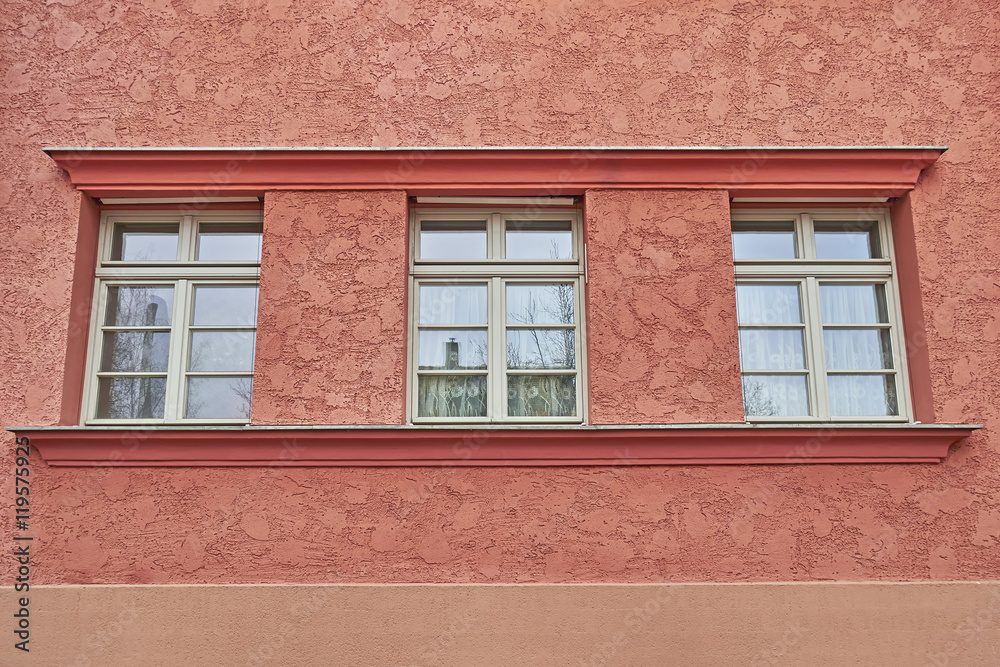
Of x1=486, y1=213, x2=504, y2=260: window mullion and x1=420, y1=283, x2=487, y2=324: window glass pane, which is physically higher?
x1=486, y1=213, x2=504, y2=260: window mullion

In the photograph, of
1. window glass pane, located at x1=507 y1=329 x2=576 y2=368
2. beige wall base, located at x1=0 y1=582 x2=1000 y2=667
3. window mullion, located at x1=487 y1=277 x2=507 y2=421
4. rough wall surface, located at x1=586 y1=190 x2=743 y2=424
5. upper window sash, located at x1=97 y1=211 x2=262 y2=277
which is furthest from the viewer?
upper window sash, located at x1=97 y1=211 x2=262 y2=277

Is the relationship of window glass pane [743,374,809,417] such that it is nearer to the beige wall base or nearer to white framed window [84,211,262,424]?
the beige wall base

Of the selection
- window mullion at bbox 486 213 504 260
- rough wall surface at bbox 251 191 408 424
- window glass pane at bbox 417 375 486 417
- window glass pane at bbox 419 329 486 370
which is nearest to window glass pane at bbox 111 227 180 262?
rough wall surface at bbox 251 191 408 424

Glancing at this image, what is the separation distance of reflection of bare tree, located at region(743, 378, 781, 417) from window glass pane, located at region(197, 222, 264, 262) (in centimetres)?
330

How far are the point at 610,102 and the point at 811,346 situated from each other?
206 cm

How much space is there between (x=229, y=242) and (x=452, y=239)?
1491 millimetres

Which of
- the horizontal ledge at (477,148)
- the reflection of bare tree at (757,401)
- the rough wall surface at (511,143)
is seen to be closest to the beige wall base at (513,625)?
the rough wall surface at (511,143)

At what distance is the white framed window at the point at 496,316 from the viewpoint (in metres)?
5.24

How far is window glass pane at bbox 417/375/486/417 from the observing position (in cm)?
522

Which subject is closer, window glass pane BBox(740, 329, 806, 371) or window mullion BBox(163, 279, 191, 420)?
window mullion BBox(163, 279, 191, 420)

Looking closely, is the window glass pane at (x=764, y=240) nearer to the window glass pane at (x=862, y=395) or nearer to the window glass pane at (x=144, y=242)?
the window glass pane at (x=862, y=395)

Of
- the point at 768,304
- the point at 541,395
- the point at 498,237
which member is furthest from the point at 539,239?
the point at 768,304

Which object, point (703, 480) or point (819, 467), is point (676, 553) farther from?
point (819, 467)

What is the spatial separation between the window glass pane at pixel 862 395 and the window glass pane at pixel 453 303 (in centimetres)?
230
